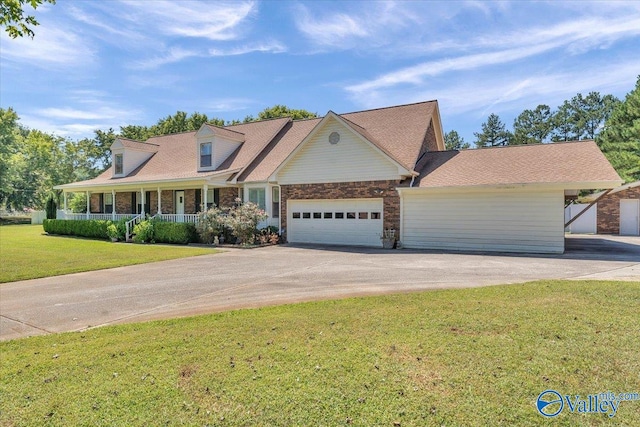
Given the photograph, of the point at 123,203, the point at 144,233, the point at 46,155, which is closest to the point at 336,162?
the point at 144,233

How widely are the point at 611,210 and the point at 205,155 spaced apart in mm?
25449

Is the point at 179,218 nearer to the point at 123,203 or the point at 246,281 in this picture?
the point at 123,203

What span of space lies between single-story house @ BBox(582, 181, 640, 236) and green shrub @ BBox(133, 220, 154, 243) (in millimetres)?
25786

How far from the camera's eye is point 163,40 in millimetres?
13789

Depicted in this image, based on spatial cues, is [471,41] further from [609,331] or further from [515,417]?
[515,417]

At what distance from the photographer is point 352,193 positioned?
17.7 m

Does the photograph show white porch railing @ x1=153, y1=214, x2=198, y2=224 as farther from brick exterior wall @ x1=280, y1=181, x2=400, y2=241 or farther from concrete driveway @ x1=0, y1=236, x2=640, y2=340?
concrete driveway @ x1=0, y1=236, x2=640, y2=340

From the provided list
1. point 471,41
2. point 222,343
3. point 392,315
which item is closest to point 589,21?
point 471,41

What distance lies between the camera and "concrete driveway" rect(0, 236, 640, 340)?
6812 millimetres

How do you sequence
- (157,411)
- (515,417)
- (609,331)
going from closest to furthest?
(515,417) < (157,411) < (609,331)

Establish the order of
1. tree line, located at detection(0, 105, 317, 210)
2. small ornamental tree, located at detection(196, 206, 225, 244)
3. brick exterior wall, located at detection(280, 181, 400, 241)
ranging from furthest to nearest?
tree line, located at detection(0, 105, 317, 210), small ornamental tree, located at detection(196, 206, 225, 244), brick exterior wall, located at detection(280, 181, 400, 241)

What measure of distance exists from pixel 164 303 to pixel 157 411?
4180mm

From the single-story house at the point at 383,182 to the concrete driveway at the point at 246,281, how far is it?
2109mm

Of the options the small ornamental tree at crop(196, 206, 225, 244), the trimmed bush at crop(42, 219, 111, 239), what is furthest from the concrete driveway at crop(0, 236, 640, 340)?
the trimmed bush at crop(42, 219, 111, 239)
